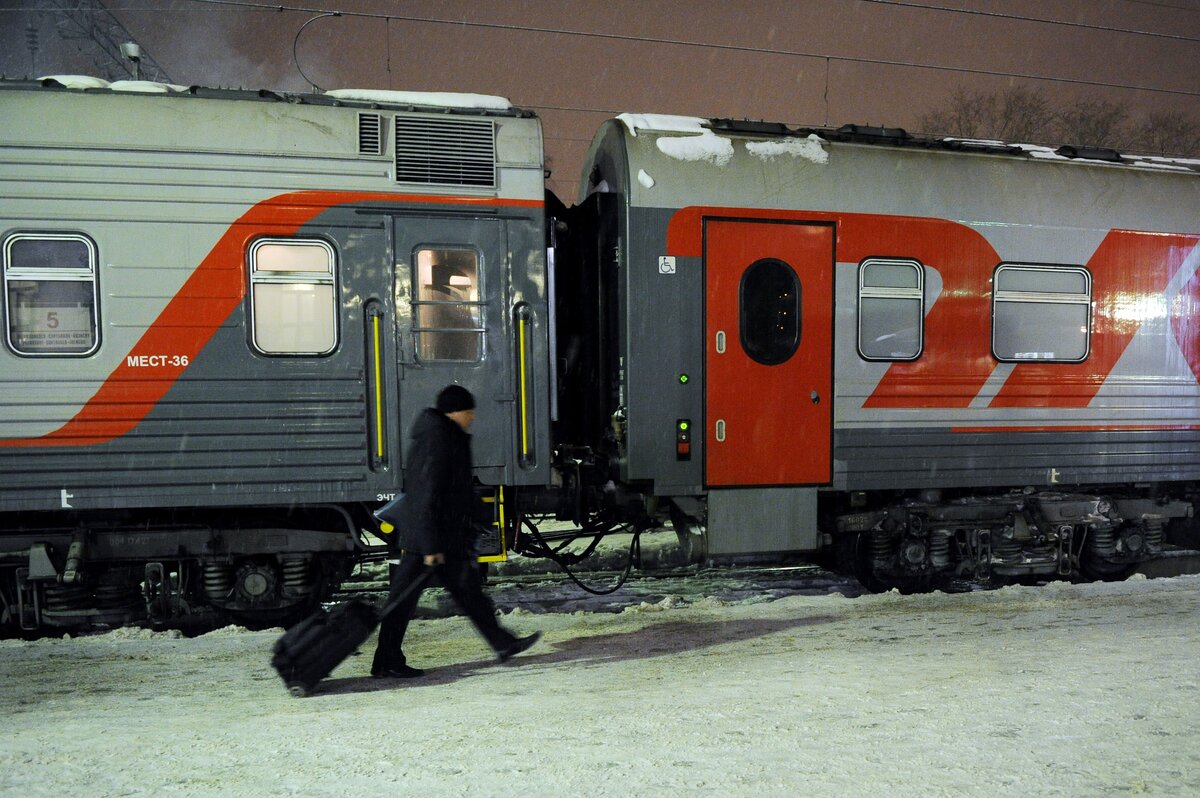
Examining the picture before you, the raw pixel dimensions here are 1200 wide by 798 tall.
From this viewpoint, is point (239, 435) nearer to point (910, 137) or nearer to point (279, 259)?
point (279, 259)

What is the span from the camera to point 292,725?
4.21 metres

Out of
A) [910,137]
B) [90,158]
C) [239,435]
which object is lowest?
[239,435]

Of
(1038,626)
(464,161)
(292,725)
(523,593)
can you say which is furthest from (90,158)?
(1038,626)

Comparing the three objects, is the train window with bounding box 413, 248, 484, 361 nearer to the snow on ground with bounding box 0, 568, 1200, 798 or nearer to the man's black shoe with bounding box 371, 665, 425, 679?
the snow on ground with bounding box 0, 568, 1200, 798

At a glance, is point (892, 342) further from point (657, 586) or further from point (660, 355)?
point (657, 586)

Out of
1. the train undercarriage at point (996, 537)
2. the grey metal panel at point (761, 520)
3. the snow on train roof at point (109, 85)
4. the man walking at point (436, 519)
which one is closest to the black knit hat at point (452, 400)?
the man walking at point (436, 519)

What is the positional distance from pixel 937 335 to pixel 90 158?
22.8 feet

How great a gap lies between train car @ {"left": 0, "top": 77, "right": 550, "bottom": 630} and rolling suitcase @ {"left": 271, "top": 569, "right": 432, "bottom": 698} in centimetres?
160

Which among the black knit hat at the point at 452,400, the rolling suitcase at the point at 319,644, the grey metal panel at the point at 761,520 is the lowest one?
the rolling suitcase at the point at 319,644

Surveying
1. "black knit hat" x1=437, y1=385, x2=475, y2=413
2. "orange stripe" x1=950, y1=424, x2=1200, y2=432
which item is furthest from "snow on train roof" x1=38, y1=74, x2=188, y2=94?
"orange stripe" x1=950, y1=424, x2=1200, y2=432

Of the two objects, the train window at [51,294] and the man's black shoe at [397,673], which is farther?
the train window at [51,294]

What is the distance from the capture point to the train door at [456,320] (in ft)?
21.0

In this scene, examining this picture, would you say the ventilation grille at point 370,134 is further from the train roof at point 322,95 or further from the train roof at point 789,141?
the train roof at point 789,141

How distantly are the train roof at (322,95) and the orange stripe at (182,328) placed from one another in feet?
2.65
